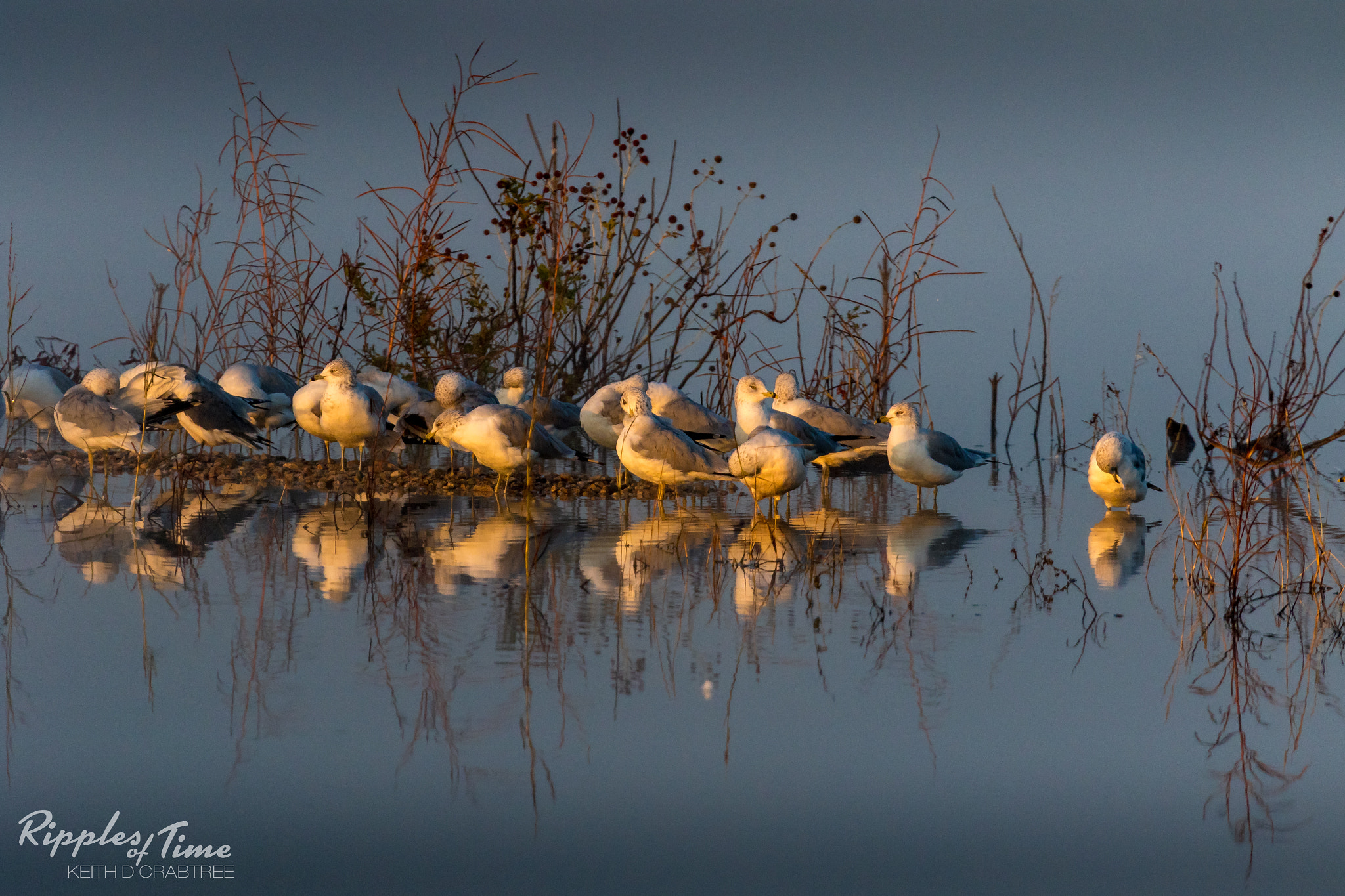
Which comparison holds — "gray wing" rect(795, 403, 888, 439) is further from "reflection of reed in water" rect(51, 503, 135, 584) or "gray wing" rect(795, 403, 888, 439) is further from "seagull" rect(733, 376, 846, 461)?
"reflection of reed in water" rect(51, 503, 135, 584)

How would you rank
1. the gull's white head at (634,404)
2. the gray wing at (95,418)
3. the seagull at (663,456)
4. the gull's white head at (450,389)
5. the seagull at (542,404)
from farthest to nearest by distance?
the seagull at (542,404)
the gull's white head at (450,389)
the gray wing at (95,418)
the gull's white head at (634,404)
the seagull at (663,456)

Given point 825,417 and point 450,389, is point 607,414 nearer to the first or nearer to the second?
point 450,389

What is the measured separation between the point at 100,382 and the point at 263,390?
1452 mm

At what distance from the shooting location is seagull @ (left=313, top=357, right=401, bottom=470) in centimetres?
912

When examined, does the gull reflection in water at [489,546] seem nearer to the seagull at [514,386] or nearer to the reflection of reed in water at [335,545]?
the reflection of reed in water at [335,545]

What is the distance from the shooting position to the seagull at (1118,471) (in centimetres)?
782

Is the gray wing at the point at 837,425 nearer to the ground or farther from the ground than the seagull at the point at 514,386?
nearer to the ground

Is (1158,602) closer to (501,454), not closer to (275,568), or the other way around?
(275,568)

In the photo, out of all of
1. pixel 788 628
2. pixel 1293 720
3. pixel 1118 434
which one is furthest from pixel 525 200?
pixel 1293 720

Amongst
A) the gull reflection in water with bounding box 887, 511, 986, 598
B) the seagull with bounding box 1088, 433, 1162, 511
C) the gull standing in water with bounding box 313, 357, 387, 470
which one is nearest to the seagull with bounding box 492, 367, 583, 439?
the gull standing in water with bounding box 313, 357, 387, 470

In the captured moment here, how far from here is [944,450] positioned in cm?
845

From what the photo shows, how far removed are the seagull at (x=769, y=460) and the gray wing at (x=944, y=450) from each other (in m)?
1.20

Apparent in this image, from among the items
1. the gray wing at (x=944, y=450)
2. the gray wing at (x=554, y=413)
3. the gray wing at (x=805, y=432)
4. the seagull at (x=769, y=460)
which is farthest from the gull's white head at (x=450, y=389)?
the gray wing at (x=944, y=450)

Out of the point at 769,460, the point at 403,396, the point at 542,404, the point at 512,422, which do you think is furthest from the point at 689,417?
the point at 403,396
